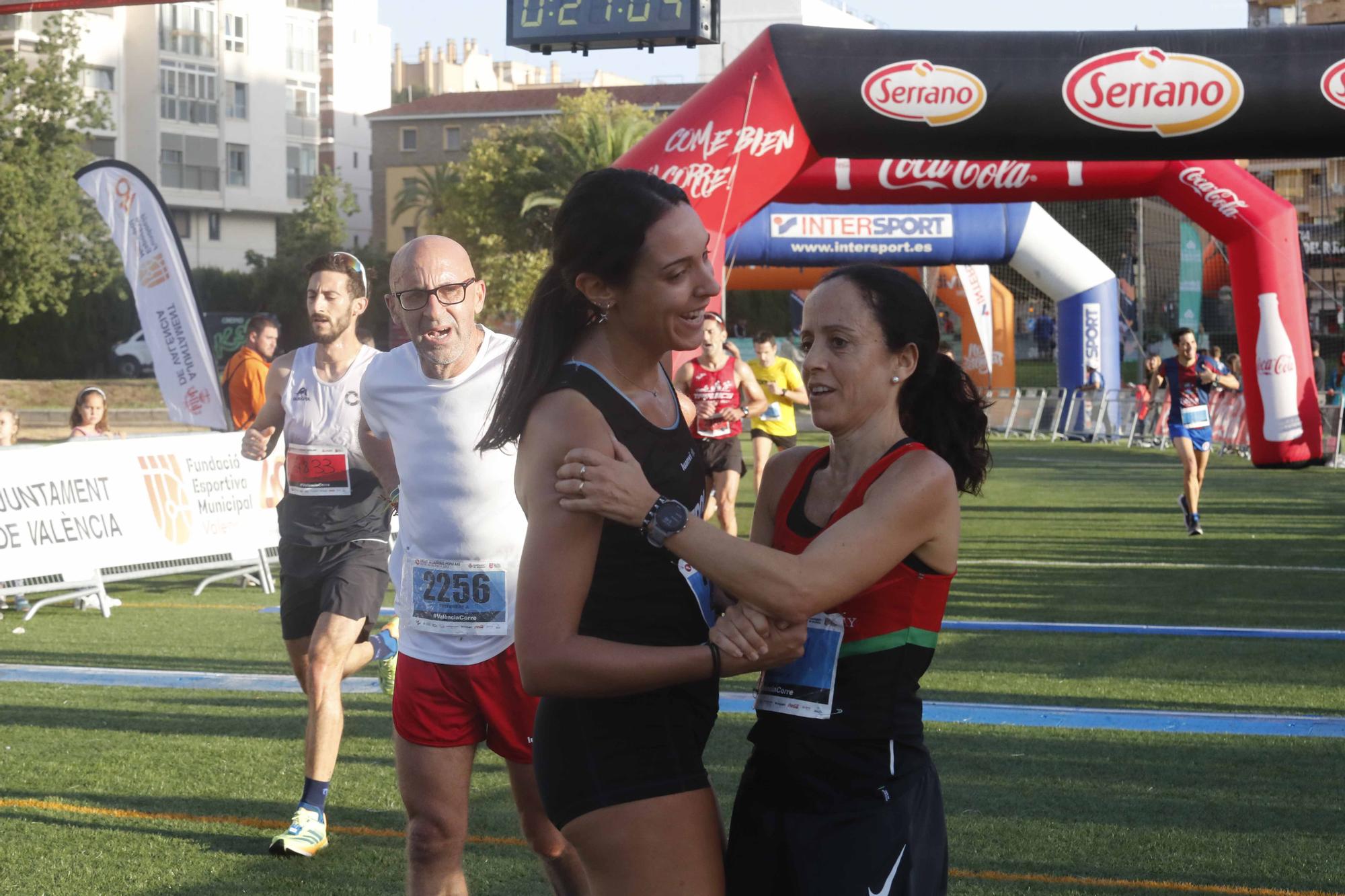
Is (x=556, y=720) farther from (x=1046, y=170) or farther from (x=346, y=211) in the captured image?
(x=346, y=211)

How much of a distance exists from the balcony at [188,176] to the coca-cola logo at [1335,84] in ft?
195

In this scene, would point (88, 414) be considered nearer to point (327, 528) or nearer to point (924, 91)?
point (924, 91)

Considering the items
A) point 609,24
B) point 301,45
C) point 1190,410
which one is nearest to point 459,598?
point 609,24

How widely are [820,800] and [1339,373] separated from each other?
1029 inches

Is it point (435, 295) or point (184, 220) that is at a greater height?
point (184, 220)

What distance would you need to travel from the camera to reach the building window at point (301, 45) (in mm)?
77438

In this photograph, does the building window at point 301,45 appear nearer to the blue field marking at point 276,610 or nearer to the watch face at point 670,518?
the blue field marking at point 276,610

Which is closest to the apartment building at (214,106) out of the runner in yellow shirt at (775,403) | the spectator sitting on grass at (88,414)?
the spectator sitting on grass at (88,414)

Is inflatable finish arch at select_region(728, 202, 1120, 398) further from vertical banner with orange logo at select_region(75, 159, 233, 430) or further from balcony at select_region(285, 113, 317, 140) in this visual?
balcony at select_region(285, 113, 317, 140)

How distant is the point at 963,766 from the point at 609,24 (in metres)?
7.63

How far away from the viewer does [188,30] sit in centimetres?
6631

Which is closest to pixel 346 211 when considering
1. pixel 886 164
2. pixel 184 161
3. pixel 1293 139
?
pixel 184 161

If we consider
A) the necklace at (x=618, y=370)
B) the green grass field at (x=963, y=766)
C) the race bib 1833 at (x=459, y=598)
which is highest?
the necklace at (x=618, y=370)

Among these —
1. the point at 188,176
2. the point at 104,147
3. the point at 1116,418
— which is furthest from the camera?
the point at 188,176
